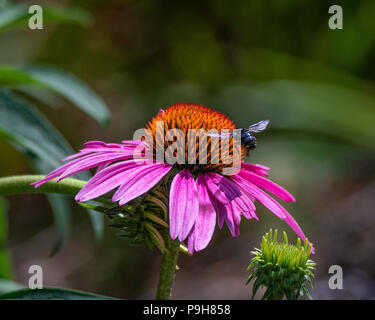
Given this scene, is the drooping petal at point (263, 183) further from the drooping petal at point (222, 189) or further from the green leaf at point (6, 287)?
the green leaf at point (6, 287)

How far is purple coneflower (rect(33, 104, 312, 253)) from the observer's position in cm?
45

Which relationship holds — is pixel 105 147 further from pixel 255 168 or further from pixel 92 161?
pixel 255 168

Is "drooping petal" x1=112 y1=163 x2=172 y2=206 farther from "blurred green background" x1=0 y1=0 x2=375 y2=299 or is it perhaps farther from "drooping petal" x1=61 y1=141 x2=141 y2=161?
"blurred green background" x1=0 y1=0 x2=375 y2=299

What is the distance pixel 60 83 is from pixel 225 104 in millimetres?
1509

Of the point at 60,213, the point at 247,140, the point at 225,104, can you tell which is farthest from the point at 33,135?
the point at 225,104

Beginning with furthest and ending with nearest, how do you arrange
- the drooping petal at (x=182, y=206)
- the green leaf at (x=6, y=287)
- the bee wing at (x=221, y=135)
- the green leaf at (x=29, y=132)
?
the green leaf at (x=6, y=287) → the green leaf at (x=29, y=132) → the bee wing at (x=221, y=135) → the drooping petal at (x=182, y=206)

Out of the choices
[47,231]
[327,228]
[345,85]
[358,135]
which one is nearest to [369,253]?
[327,228]

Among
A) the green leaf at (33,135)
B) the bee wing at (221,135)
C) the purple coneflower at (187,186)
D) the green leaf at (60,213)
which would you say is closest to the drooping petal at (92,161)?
the purple coneflower at (187,186)

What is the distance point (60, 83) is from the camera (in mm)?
1010

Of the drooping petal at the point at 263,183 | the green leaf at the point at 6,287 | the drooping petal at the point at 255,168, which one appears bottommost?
the green leaf at the point at 6,287

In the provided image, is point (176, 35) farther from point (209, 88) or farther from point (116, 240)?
point (116, 240)

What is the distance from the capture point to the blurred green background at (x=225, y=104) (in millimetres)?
2053
